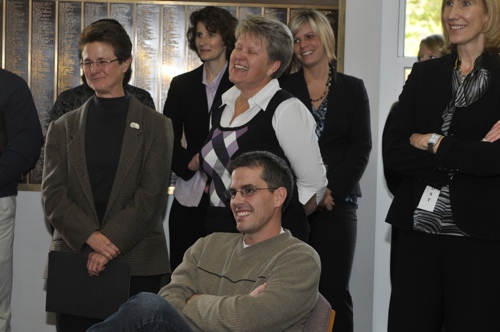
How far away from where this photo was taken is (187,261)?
304 cm

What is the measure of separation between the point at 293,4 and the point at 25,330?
105 inches

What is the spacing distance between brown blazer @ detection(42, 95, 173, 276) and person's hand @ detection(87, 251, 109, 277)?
78 millimetres

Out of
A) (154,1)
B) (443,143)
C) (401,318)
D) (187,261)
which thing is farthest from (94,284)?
(154,1)

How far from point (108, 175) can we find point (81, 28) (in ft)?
5.00

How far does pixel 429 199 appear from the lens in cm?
309

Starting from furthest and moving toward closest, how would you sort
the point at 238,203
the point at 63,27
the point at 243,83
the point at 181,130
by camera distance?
the point at 63,27 → the point at 181,130 → the point at 243,83 → the point at 238,203

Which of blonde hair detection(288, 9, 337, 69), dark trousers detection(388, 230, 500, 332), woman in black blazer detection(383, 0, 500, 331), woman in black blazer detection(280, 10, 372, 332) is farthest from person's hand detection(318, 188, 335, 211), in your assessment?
dark trousers detection(388, 230, 500, 332)

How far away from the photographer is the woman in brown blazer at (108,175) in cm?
362

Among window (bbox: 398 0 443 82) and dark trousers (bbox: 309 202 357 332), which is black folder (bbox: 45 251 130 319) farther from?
window (bbox: 398 0 443 82)

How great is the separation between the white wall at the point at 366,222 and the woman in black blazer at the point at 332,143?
0.62 metres

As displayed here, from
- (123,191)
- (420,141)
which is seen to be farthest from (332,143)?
(123,191)

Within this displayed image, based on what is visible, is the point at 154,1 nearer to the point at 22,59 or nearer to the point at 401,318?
the point at 22,59

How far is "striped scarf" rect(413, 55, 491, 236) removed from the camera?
3018mm

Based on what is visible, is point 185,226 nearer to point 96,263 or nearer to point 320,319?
point 96,263
